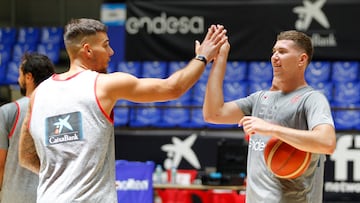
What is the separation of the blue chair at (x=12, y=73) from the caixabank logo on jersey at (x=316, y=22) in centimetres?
618

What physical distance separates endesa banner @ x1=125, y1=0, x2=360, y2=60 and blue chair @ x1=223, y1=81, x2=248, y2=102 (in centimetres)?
101

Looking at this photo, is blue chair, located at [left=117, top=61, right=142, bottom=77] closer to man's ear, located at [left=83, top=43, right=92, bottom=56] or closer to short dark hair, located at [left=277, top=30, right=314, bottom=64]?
short dark hair, located at [left=277, top=30, right=314, bottom=64]

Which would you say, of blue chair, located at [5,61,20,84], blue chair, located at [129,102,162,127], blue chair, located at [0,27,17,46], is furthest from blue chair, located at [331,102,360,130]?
blue chair, located at [0,27,17,46]

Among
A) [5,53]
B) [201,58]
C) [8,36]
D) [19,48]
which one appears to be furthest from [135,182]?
[8,36]

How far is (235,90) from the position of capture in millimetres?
11578

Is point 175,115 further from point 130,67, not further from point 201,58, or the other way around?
point 201,58

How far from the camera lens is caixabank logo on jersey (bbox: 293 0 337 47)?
1210 cm

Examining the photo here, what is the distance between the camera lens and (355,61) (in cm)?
1203

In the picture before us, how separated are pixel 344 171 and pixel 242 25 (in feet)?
13.7

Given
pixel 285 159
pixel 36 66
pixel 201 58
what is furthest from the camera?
pixel 36 66

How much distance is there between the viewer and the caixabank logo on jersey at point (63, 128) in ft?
10.2

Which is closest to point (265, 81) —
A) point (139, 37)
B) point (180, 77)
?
point (139, 37)

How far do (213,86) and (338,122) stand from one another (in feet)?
24.4

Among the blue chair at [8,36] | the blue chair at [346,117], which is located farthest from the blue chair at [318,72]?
the blue chair at [8,36]
